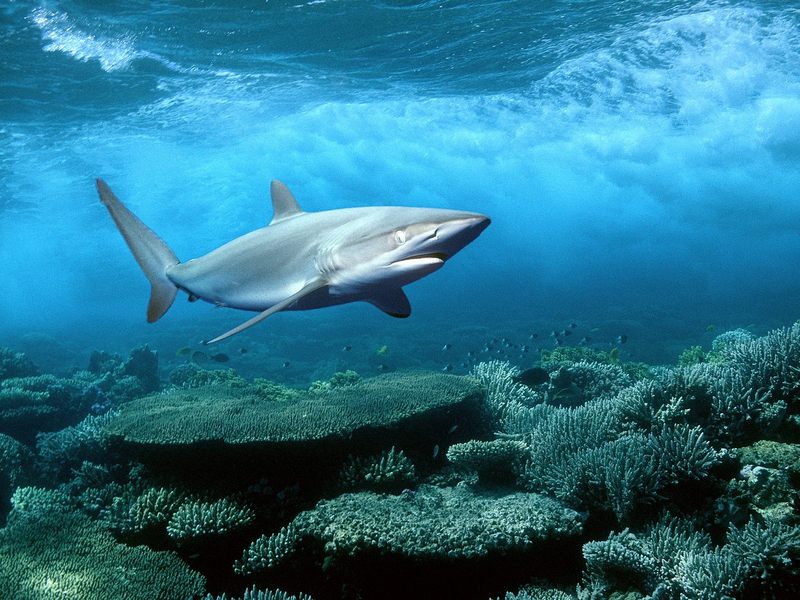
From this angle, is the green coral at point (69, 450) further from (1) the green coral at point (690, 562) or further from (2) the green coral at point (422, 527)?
(1) the green coral at point (690, 562)

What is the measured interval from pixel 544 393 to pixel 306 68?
20956 millimetres

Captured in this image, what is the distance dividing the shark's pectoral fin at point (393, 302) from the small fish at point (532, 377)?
6.07 m

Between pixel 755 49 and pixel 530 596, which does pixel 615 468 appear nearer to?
pixel 530 596

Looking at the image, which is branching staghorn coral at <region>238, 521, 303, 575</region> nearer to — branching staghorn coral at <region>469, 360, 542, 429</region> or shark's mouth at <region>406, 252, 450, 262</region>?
shark's mouth at <region>406, 252, 450, 262</region>

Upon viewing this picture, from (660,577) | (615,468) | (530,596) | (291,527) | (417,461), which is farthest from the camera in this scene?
(417,461)

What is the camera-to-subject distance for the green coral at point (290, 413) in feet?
16.7

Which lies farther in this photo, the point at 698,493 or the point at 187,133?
the point at 187,133

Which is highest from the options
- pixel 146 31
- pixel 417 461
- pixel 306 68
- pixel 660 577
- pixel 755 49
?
pixel 146 31

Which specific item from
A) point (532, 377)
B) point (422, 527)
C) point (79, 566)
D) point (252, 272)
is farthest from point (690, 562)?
point (532, 377)

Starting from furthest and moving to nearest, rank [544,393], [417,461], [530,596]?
[544,393]
[417,461]
[530,596]

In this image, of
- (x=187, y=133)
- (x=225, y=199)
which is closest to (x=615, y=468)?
(x=187, y=133)

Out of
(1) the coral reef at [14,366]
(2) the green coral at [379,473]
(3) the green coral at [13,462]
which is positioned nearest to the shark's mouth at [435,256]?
(2) the green coral at [379,473]

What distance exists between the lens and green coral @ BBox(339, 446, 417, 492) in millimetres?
4992

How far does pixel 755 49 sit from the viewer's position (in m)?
22.7
